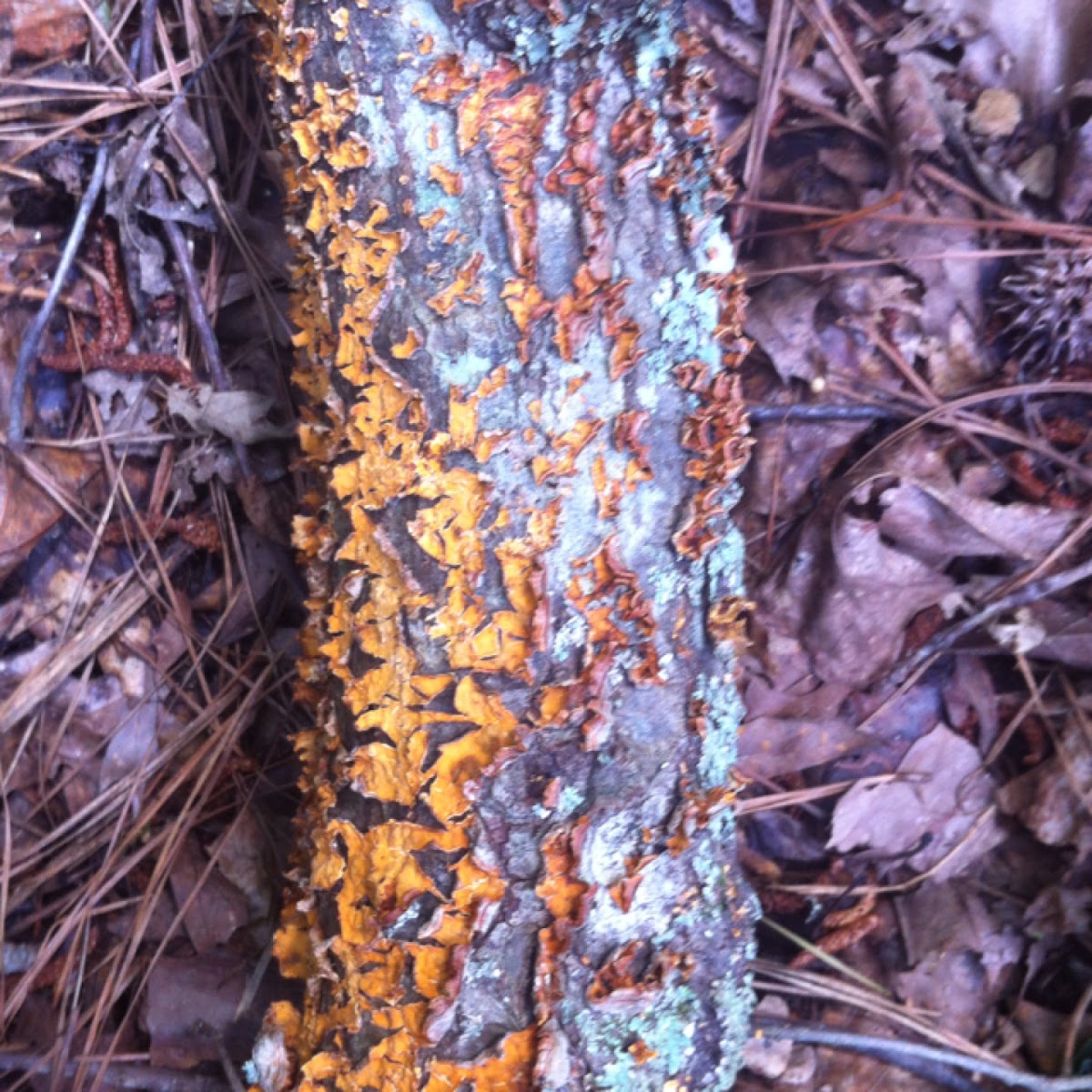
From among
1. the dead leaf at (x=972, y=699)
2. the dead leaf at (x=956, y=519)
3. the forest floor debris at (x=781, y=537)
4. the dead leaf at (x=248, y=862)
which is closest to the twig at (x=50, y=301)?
the forest floor debris at (x=781, y=537)

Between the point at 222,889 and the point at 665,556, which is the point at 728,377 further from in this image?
the point at 222,889

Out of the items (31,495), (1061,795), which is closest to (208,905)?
(31,495)

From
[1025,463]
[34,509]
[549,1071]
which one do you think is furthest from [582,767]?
[34,509]

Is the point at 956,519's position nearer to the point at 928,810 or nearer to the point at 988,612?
the point at 988,612

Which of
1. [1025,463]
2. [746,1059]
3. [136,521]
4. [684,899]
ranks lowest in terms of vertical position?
[746,1059]

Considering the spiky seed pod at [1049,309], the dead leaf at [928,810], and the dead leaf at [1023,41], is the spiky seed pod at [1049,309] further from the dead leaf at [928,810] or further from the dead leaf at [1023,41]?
the dead leaf at [928,810]
